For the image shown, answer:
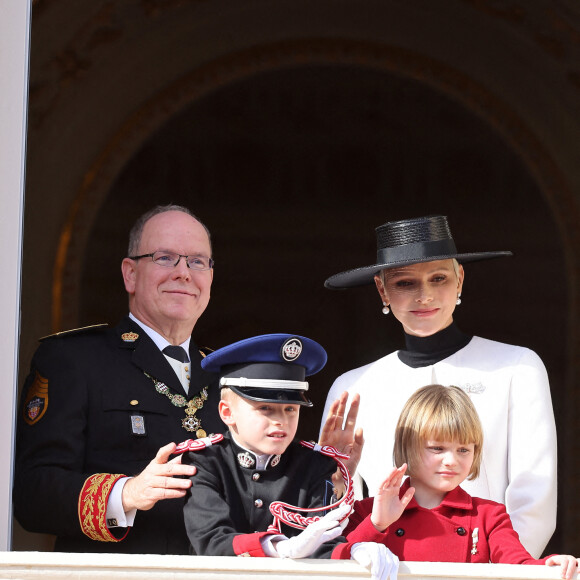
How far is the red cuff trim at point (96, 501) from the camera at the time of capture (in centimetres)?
343

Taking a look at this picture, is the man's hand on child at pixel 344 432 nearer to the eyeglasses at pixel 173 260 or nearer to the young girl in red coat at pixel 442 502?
the young girl in red coat at pixel 442 502

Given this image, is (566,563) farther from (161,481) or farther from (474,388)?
(161,481)

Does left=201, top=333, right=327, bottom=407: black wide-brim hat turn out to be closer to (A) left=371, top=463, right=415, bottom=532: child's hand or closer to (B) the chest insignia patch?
(A) left=371, top=463, right=415, bottom=532: child's hand

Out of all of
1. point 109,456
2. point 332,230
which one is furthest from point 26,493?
point 332,230

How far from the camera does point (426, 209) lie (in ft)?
15.1

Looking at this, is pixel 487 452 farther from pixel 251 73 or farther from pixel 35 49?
pixel 35 49

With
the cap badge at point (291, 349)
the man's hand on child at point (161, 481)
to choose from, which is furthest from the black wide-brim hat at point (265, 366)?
the man's hand on child at point (161, 481)

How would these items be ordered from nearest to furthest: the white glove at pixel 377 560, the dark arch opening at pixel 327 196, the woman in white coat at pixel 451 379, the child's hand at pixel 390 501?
the white glove at pixel 377 560 → the child's hand at pixel 390 501 → the woman in white coat at pixel 451 379 → the dark arch opening at pixel 327 196

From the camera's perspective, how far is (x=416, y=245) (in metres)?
3.84

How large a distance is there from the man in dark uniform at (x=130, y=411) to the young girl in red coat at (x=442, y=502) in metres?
0.61

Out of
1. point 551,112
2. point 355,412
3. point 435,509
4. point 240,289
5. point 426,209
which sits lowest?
point 435,509

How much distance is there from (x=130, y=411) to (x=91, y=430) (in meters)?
0.13

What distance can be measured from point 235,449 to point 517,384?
3.31 ft

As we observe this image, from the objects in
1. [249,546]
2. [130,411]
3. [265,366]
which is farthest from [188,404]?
[249,546]
